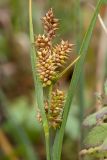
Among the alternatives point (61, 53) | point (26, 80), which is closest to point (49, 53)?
point (61, 53)

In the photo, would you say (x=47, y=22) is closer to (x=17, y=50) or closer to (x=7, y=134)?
(x=7, y=134)

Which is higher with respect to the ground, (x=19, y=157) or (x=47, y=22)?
(x=47, y=22)

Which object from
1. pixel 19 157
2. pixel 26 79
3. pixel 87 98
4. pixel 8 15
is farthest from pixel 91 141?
pixel 8 15

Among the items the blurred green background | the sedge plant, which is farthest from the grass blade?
the blurred green background

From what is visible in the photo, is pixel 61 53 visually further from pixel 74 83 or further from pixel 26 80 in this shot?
pixel 26 80

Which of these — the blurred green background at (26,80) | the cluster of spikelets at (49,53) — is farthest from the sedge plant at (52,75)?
the blurred green background at (26,80)

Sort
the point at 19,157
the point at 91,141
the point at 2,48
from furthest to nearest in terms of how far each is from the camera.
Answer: the point at 2,48, the point at 19,157, the point at 91,141

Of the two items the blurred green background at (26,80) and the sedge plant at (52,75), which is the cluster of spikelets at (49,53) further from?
the blurred green background at (26,80)
